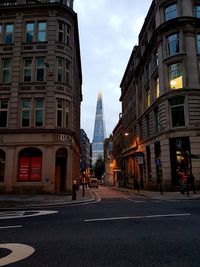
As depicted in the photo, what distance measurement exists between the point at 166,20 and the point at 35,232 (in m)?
32.4

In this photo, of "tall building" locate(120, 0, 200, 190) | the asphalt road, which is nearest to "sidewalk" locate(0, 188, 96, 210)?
the asphalt road

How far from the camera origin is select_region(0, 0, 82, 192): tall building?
2615 centimetres

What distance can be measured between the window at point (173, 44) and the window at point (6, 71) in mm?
19016

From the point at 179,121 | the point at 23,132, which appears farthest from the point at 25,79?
the point at 179,121

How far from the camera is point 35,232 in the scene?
300 inches

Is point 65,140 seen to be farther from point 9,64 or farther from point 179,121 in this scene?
point 179,121

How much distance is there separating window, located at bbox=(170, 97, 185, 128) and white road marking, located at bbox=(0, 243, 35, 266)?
86.5ft

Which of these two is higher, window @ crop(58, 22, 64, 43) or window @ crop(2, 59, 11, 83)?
window @ crop(58, 22, 64, 43)

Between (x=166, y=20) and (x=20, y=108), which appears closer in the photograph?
(x=20, y=108)

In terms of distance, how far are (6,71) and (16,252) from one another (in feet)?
86.5

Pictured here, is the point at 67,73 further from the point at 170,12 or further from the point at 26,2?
the point at 170,12

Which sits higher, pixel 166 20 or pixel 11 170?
pixel 166 20

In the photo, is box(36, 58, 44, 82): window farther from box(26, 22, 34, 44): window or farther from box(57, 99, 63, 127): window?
box(57, 99, 63, 127): window

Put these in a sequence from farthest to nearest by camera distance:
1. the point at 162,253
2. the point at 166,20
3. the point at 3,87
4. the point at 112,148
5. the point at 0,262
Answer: the point at 112,148
the point at 166,20
the point at 3,87
the point at 162,253
the point at 0,262
